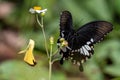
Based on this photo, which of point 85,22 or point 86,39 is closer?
point 86,39

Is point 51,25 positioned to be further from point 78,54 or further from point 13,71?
point 78,54

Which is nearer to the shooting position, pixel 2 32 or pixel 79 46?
pixel 79 46

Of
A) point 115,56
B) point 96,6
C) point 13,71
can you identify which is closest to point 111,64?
point 115,56

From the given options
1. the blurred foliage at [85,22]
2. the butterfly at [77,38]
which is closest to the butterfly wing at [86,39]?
the butterfly at [77,38]

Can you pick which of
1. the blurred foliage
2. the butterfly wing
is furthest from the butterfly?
the blurred foliage

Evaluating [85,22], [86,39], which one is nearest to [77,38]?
[86,39]

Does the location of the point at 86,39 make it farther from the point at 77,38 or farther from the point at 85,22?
the point at 85,22

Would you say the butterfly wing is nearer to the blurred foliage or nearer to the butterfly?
the butterfly

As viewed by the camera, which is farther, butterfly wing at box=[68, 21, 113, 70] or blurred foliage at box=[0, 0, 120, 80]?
blurred foliage at box=[0, 0, 120, 80]
